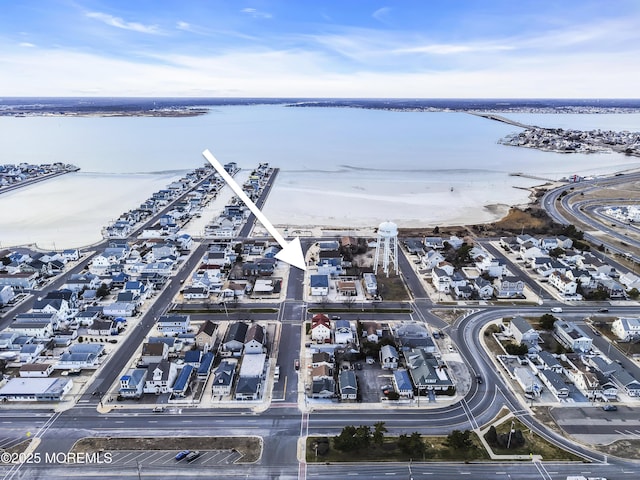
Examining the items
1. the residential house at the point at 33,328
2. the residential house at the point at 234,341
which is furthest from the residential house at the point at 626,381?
the residential house at the point at 33,328

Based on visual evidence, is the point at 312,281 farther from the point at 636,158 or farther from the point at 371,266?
the point at 636,158

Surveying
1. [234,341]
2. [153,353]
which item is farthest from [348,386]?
[153,353]

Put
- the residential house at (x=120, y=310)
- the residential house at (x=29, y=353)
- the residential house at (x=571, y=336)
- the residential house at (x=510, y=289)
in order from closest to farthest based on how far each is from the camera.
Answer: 1. the residential house at (x=29, y=353)
2. the residential house at (x=571, y=336)
3. the residential house at (x=120, y=310)
4. the residential house at (x=510, y=289)

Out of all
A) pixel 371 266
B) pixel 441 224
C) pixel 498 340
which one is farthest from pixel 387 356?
pixel 441 224

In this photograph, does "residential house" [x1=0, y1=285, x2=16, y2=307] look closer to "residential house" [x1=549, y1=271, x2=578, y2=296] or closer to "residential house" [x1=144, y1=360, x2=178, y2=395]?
"residential house" [x1=144, y1=360, x2=178, y2=395]

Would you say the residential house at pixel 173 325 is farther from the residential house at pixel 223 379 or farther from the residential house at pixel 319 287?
the residential house at pixel 319 287

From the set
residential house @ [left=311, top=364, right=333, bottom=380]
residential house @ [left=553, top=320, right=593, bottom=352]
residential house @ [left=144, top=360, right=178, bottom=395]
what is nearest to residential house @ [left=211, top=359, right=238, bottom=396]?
residential house @ [left=144, top=360, right=178, bottom=395]
